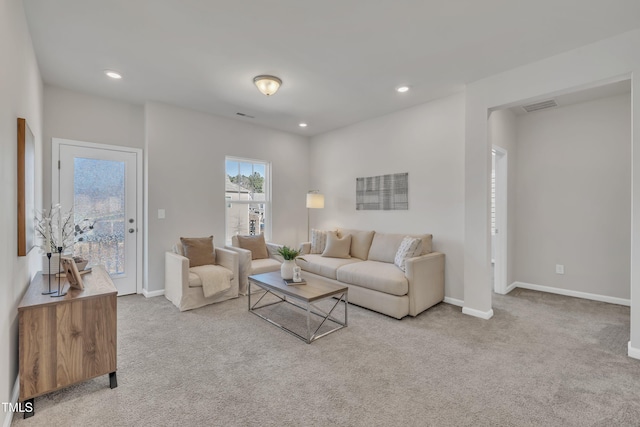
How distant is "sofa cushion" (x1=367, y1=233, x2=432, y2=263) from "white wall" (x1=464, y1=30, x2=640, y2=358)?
644mm

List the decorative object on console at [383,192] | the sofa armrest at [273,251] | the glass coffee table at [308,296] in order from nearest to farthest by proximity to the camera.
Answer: the glass coffee table at [308,296]
the decorative object on console at [383,192]
the sofa armrest at [273,251]

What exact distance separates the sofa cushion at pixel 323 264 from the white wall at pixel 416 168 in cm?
83

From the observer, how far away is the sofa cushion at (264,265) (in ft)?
13.7

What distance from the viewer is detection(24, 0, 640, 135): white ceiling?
2152mm

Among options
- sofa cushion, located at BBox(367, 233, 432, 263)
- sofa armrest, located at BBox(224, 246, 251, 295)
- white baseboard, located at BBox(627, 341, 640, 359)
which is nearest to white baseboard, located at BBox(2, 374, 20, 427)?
sofa armrest, located at BBox(224, 246, 251, 295)

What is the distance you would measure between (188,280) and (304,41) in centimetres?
285

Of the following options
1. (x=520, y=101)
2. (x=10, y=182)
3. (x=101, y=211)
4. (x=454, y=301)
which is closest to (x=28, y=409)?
(x=10, y=182)

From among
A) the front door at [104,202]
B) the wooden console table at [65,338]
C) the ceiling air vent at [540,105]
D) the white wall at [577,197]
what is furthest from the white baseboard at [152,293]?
the ceiling air vent at [540,105]

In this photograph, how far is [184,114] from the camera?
4.28 meters

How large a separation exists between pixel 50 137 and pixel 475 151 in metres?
4.92

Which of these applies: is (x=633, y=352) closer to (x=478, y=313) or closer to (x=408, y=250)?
(x=478, y=313)

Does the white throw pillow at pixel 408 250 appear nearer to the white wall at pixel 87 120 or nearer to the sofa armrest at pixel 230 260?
the sofa armrest at pixel 230 260

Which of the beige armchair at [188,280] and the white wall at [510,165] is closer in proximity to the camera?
the beige armchair at [188,280]

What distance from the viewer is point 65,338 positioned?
1.88 m
